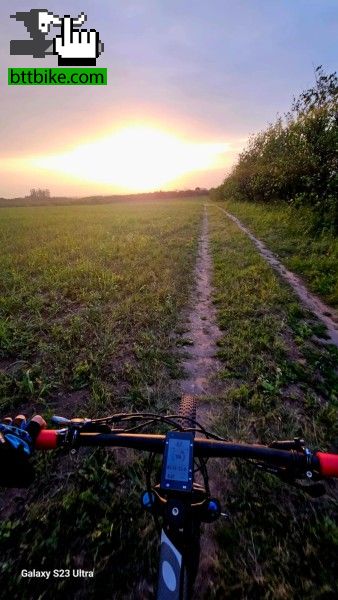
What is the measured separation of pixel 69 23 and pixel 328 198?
11.9 metres

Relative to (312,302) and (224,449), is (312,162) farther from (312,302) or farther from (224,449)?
(224,449)

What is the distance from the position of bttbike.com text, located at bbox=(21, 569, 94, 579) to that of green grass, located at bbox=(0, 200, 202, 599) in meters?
0.04

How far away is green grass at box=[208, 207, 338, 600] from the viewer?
2.16 m

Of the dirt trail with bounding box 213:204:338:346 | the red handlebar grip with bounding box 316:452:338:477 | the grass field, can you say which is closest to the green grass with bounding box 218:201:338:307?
the dirt trail with bounding box 213:204:338:346

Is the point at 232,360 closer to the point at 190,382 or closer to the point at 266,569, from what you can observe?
the point at 190,382

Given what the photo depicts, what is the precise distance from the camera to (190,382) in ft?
14.1

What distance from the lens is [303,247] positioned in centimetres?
1134

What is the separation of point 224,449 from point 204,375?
2.76 m

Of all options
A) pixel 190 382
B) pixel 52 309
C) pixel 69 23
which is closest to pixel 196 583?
pixel 190 382

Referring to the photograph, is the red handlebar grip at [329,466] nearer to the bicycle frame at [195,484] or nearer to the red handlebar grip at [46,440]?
the bicycle frame at [195,484]

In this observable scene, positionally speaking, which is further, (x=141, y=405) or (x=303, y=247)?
(x=303, y=247)

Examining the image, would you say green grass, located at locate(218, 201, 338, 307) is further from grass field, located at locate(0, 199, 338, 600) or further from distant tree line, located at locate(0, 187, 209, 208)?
distant tree line, located at locate(0, 187, 209, 208)

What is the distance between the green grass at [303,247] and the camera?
8023 millimetres

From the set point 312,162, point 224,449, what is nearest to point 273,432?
point 224,449
